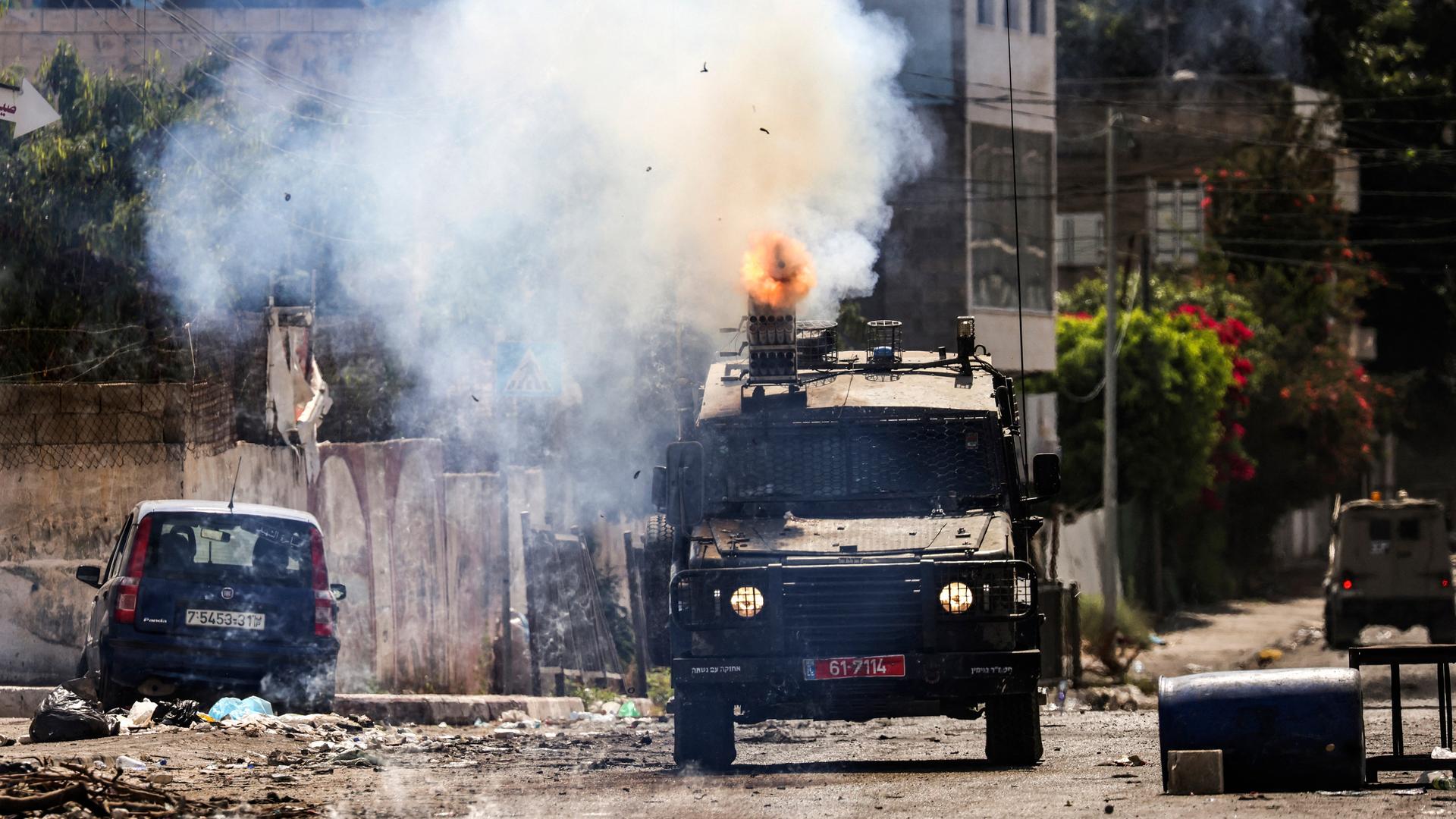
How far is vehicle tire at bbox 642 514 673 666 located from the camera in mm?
13188

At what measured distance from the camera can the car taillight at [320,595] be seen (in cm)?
1288

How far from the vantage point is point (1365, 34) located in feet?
110

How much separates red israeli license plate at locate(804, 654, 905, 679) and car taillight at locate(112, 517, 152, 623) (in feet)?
14.8

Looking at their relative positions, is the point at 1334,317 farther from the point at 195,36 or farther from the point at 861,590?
the point at 861,590

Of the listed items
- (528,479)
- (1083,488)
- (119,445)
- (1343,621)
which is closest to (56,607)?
(119,445)

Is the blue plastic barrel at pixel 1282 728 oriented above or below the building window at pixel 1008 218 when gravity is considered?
below

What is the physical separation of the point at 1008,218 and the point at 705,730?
16.5 m

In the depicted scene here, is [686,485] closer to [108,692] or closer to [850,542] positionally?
[850,542]

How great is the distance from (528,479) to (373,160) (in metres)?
3.10

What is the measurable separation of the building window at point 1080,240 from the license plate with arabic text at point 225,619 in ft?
113

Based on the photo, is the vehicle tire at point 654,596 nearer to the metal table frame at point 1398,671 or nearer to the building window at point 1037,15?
the metal table frame at point 1398,671

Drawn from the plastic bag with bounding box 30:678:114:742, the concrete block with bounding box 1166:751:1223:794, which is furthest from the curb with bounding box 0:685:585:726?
the concrete block with bounding box 1166:751:1223:794

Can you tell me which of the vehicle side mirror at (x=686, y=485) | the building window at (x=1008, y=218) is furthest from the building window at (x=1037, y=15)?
the vehicle side mirror at (x=686, y=485)

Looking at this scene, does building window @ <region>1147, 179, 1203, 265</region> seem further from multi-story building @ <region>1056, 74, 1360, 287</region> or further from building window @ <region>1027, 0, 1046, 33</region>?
building window @ <region>1027, 0, 1046, 33</region>
